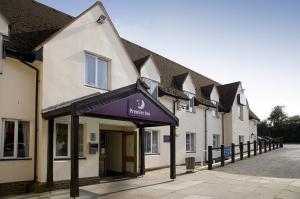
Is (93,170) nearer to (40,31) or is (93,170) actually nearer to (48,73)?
(48,73)

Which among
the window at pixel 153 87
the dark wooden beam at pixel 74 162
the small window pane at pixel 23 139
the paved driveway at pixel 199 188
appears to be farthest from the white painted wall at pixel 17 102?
the window at pixel 153 87

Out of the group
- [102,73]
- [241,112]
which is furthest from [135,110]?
[241,112]

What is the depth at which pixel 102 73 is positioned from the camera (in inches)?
598

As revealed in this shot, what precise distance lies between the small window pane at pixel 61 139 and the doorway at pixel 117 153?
11.3 feet

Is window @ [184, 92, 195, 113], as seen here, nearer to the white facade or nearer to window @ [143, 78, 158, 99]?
window @ [143, 78, 158, 99]

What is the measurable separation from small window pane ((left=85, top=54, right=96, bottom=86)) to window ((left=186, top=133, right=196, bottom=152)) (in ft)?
36.5

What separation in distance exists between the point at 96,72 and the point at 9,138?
184 inches

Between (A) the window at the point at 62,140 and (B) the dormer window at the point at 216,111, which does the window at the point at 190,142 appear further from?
(A) the window at the point at 62,140

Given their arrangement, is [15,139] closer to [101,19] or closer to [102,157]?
[102,157]

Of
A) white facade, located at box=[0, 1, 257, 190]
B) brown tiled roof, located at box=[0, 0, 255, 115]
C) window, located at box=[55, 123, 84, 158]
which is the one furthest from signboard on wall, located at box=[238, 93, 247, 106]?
window, located at box=[55, 123, 84, 158]

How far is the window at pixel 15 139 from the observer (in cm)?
1162

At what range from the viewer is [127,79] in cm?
1641

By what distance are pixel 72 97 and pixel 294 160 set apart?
56.2 feet

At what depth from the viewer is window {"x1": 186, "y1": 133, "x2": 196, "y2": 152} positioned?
944 inches
